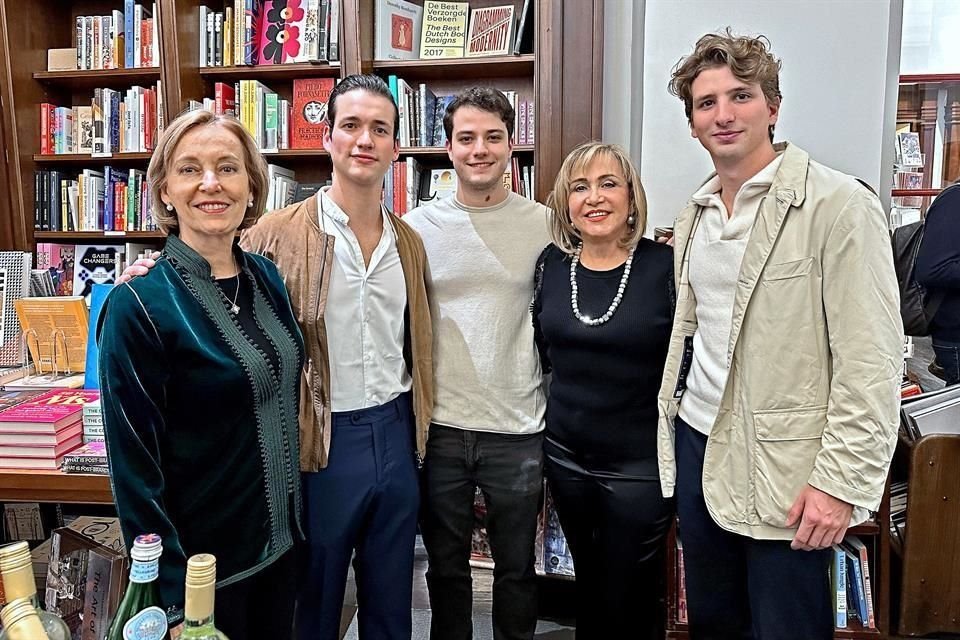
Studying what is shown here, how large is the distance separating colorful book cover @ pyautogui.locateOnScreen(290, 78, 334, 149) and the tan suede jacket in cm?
131

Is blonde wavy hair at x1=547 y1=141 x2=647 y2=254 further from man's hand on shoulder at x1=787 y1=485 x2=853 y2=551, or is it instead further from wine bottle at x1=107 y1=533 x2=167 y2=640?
wine bottle at x1=107 y1=533 x2=167 y2=640

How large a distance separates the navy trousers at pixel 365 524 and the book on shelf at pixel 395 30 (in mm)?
1705

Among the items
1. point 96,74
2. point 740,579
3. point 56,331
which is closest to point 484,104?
point 740,579

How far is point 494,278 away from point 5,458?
4.48ft

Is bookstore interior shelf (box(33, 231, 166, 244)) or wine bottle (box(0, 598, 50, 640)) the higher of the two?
bookstore interior shelf (box(33, 231, 166, 244))

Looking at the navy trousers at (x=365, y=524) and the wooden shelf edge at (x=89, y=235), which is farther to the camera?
the wooden shelf edge at (x=89, y=235)

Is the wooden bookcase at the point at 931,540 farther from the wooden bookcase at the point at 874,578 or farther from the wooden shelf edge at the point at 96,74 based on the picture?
the wooden shelf edge at the point at 96,74

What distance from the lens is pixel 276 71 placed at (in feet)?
9.02

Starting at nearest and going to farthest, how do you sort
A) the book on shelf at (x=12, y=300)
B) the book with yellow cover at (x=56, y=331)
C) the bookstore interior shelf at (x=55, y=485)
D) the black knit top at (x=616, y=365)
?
1. the black knit top at (x=616, y=365)
2. the bookstore interior shelf at (x=55, y=485)
3. the book with yellow cover at (x=56, y=331)
4. the book on shelf at (x=12, y=300)

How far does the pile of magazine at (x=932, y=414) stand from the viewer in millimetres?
1905

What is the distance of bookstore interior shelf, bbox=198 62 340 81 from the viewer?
2.70 meters

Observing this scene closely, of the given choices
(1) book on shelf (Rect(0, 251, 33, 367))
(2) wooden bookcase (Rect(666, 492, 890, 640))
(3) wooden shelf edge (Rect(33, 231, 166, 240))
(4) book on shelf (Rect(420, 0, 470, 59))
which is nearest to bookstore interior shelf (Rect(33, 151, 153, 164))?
(3) wooden shelf edge (Rect(33, 231, 166, 240))

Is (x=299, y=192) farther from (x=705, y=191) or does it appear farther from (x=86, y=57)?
(x=705, y=191)

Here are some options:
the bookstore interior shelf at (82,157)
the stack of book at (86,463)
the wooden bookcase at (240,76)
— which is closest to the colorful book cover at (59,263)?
the wooden bookcase at (240,76)
